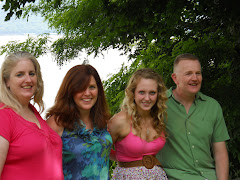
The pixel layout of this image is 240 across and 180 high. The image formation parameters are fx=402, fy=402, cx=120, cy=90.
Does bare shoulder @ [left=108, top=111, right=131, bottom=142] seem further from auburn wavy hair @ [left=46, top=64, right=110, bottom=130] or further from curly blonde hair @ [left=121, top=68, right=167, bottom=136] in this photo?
auburn wavy hair @ [left=46, top=64, right=110, bottom=130]

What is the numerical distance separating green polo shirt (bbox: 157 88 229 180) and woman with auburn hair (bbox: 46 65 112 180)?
1.97 feet

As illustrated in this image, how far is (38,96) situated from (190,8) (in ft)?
8.85

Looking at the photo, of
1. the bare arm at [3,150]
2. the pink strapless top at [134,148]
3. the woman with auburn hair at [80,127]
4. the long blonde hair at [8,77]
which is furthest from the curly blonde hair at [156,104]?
the bare arm at [3,150]

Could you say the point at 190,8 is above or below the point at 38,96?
above

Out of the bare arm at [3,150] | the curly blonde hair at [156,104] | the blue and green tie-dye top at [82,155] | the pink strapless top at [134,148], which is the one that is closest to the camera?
the bare arm at [3,150]

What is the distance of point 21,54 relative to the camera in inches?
96.0

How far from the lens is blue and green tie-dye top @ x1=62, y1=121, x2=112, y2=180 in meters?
2.65

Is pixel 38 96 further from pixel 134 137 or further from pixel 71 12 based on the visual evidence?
pixel 71 12

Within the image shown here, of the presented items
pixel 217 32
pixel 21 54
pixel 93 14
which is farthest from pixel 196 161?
pixel 93 14

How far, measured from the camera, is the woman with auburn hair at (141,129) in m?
2.97

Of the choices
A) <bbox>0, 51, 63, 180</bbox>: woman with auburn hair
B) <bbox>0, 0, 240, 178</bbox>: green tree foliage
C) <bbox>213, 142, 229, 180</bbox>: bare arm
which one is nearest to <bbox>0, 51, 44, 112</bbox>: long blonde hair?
<bbox>0, 51, 63, 180</bbox>: woman with auburn hair

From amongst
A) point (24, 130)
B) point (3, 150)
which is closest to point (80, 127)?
point (24, 130)

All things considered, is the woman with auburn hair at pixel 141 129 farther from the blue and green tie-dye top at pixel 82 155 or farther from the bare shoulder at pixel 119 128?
the blue and green tie-dye top at pixel 82 155

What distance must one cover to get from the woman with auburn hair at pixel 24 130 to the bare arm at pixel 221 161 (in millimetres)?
1342
